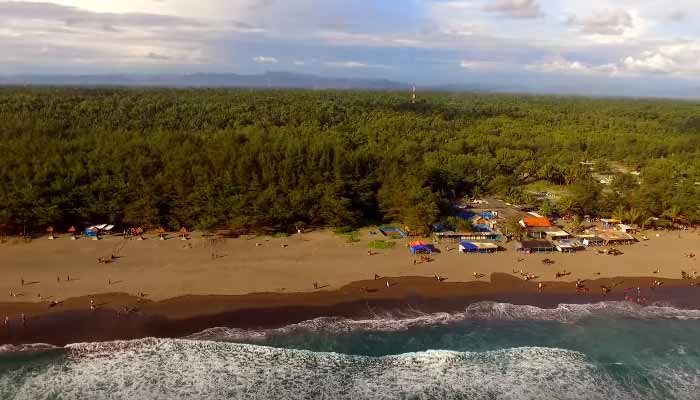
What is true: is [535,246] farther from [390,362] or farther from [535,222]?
[390,362]

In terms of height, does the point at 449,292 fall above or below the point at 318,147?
below

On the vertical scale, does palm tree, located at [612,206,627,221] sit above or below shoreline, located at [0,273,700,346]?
above

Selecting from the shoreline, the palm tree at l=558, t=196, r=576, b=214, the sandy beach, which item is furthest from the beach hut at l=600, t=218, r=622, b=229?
the shoreline

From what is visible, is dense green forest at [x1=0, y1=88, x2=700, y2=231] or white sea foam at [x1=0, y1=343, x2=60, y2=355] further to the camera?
dense green forest at [x1=0, y1=88, x2=700, y2=231]

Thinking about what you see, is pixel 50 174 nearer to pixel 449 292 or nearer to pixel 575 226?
pixel 449 292

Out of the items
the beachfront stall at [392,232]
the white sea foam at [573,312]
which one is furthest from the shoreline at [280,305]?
the beachfront stall at [392,232]

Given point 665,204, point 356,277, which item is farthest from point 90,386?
point 665,204

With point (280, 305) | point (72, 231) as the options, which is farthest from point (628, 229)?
point (72, 231)

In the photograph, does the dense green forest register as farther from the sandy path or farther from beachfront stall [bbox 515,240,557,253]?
beachfront stall [bbox 515,240,557,253]
